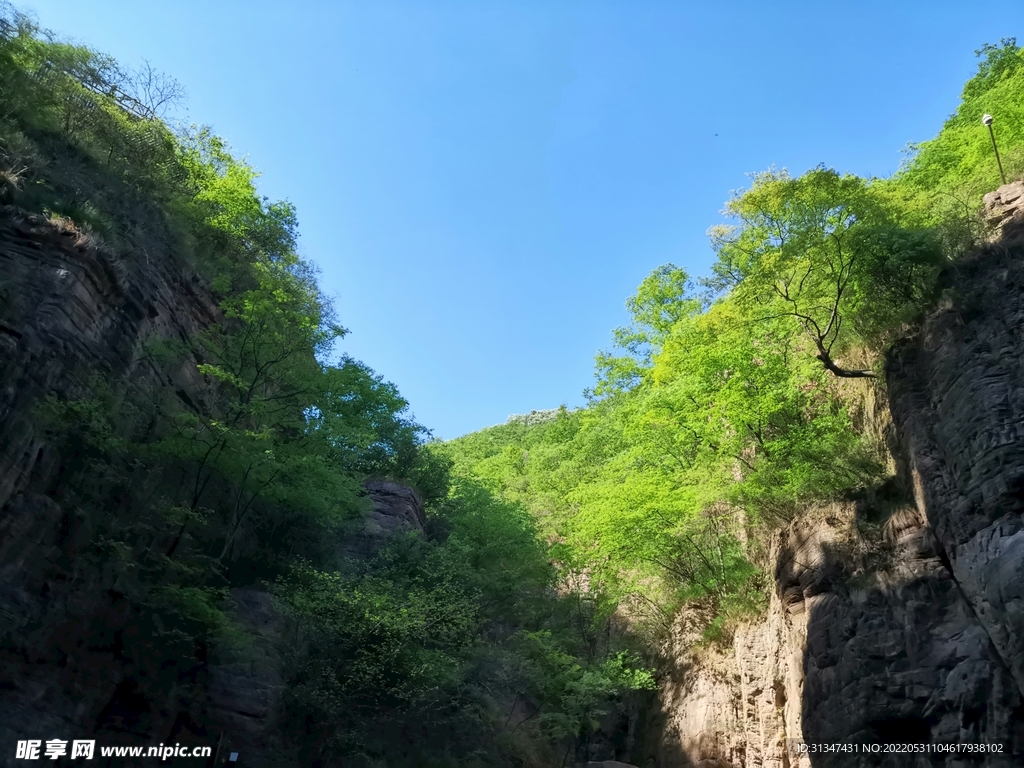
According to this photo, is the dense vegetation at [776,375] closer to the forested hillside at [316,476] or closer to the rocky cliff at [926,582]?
the forested hillside at [316,476]

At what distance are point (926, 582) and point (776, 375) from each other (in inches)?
261

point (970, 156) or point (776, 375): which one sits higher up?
point (970, 156)

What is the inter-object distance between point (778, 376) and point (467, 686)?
1161 centimetres

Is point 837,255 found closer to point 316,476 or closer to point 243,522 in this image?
point 316,476

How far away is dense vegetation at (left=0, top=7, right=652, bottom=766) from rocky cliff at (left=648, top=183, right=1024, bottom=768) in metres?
4.78

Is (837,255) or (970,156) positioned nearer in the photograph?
(837,255)

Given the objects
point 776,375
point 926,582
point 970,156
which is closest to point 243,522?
point 776,375

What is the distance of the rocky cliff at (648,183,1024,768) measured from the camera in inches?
436

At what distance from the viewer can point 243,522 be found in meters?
17.9

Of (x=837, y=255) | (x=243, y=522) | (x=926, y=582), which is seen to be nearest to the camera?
(x=926, y=582)

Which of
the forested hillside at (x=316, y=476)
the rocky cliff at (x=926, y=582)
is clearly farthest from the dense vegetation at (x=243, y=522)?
the rocky cliff at (x=926, y=582)

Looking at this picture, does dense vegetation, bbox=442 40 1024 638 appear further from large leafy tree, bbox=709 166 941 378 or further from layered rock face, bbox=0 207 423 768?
layered rock face, bbox=0 207 423 768

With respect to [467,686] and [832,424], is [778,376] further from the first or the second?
[467,686]

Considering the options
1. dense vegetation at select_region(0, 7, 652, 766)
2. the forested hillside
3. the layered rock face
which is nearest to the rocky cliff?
the forested hillside
